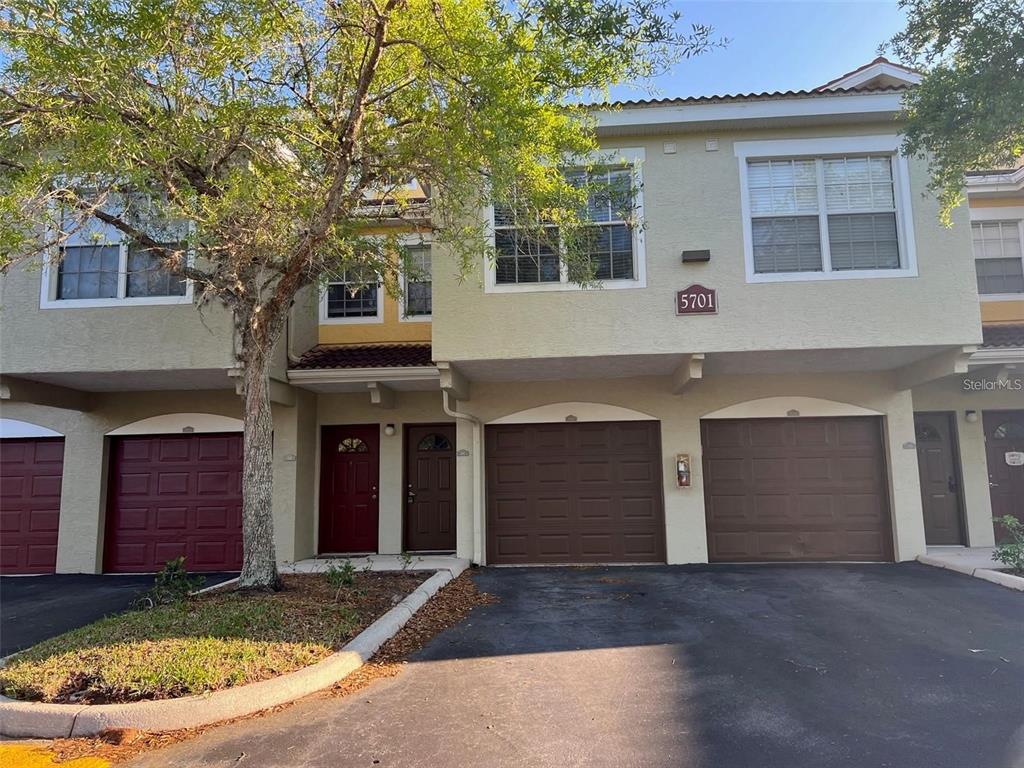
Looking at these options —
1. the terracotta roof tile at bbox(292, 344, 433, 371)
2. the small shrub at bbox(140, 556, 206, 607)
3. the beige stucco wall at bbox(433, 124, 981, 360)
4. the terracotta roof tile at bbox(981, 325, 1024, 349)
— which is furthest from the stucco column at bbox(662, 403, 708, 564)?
the small shrub at bbox(140, 556, 206, 607)

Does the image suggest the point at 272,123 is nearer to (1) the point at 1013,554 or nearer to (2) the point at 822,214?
(2) the point at 822,214

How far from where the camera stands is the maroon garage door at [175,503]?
1038 centimetres

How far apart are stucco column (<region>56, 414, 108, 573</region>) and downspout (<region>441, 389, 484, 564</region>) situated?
6.09 m

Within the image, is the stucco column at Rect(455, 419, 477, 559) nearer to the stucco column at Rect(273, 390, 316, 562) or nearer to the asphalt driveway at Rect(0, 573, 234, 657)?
the stucco column at Rect(273, 390, 316, 562)

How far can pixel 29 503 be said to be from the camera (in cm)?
1051

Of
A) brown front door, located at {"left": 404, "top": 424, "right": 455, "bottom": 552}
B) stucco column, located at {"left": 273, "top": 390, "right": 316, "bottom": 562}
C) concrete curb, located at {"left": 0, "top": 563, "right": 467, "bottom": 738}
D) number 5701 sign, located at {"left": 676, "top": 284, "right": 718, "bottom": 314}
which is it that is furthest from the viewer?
brown front door, located at {"left": 404, "top": 424, "right": 455, "bottom": 552}

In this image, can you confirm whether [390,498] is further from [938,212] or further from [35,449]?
[938,212]

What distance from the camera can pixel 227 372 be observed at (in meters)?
9.16

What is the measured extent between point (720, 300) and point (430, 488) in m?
5.83

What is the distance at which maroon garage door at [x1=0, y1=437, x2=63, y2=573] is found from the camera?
34.1ft

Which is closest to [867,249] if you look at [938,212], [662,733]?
[938,212]

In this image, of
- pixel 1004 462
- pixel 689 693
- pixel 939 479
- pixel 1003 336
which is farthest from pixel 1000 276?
pixel 689 693

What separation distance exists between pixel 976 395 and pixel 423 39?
33.7 feet

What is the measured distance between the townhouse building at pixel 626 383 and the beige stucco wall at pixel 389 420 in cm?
4
